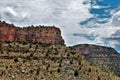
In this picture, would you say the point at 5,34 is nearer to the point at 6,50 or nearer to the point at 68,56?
the point at 6,50

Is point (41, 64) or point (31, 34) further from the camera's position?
point (31, 34)

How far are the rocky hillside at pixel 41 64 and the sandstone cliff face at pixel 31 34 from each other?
3.59m

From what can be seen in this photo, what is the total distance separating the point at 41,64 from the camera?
104 metres

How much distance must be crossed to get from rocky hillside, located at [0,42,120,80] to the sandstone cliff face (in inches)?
141

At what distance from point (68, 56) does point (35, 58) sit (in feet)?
37.2

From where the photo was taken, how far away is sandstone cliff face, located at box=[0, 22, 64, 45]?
118 meters

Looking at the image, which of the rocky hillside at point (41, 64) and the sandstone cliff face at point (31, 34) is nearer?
the rocky hillside at point (41, 64)

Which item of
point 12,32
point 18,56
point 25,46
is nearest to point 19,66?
point 18,56

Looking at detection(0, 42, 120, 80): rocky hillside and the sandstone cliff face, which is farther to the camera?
the sandstone cliff face

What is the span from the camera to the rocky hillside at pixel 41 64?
95.8 metres

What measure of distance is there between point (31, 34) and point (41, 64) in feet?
70.8

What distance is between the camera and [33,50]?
110m

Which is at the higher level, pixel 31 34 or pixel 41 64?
pixel 31 34

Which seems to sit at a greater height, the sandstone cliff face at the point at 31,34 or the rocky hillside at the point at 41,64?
the sandstone cliff face at the point at 31,34
